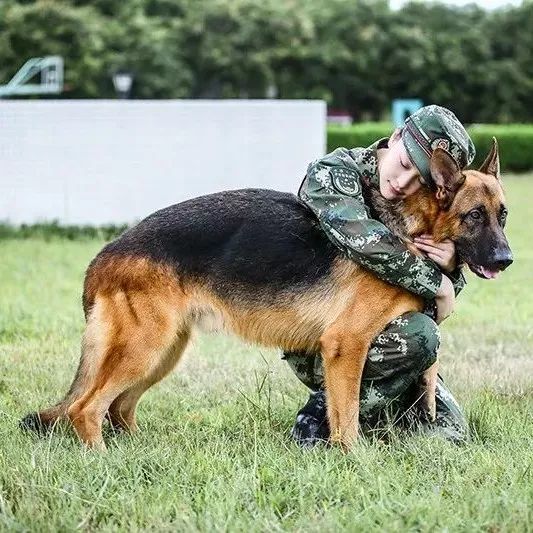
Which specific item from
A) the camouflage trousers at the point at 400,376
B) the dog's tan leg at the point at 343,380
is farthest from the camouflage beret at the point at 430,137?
the dog's tan leg at the point at 343,380

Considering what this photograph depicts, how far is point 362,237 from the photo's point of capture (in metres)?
4.32

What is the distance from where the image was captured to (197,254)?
446cm

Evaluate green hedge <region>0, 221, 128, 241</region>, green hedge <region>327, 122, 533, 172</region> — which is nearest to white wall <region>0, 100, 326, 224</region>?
green hedge <region>0, 221, 128, 241</region>

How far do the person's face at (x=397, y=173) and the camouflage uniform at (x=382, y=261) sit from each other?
55 millimetres

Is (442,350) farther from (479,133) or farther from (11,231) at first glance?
(479,133)

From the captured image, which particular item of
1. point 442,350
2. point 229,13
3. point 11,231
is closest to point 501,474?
point 442,350

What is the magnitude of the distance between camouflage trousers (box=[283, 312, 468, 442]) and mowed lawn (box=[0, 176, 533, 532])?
0.18m

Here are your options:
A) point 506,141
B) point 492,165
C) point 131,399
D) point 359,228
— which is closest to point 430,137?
point 492,165

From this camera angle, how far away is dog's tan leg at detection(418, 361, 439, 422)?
473 centimetres

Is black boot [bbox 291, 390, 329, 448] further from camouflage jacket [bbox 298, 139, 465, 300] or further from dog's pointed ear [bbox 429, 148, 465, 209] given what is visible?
dog's pointed ear [bbox 429, 148, 465, 209]

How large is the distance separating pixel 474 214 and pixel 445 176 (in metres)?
0.20

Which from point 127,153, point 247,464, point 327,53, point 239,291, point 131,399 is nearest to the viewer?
point 247,464

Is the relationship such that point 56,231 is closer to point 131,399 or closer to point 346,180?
point 131,399

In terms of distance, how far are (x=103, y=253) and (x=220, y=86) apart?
1812 inches
